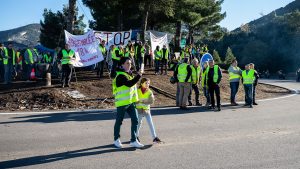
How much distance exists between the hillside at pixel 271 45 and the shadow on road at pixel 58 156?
55.8m

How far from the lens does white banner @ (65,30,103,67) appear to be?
1719cm

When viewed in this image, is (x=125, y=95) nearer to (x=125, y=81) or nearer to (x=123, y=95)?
(x=123, y=95)

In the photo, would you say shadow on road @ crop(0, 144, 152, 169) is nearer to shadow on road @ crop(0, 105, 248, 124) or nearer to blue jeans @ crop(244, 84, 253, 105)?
shadow on road @ crop(0, 105, 248, 124)

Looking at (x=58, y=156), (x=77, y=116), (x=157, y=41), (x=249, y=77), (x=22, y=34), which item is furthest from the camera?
(x=22, y=34)

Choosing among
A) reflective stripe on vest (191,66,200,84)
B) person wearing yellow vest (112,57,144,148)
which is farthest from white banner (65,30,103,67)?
person wearing yellow vest (112,57,144,148)

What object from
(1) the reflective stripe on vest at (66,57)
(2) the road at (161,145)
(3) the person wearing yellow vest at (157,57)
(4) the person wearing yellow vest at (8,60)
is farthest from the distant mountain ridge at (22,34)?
(2) the road at (161,145)

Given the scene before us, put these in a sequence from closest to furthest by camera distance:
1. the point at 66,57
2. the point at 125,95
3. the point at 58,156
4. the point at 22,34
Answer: the point at 58,156, the point at 125,95, the point at 66,57, the point at 22,34

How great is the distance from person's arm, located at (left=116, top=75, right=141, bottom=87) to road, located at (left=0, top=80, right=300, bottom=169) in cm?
132

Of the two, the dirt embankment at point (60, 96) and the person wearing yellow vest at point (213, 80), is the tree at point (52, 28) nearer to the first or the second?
the dirt embankment at point (60, 96)

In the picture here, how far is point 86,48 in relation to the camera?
17266 mm

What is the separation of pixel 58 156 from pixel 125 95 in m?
1.74

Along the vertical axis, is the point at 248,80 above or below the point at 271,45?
below

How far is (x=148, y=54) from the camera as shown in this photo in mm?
22828

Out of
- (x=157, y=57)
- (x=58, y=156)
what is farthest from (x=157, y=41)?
(x=58, y=156)
